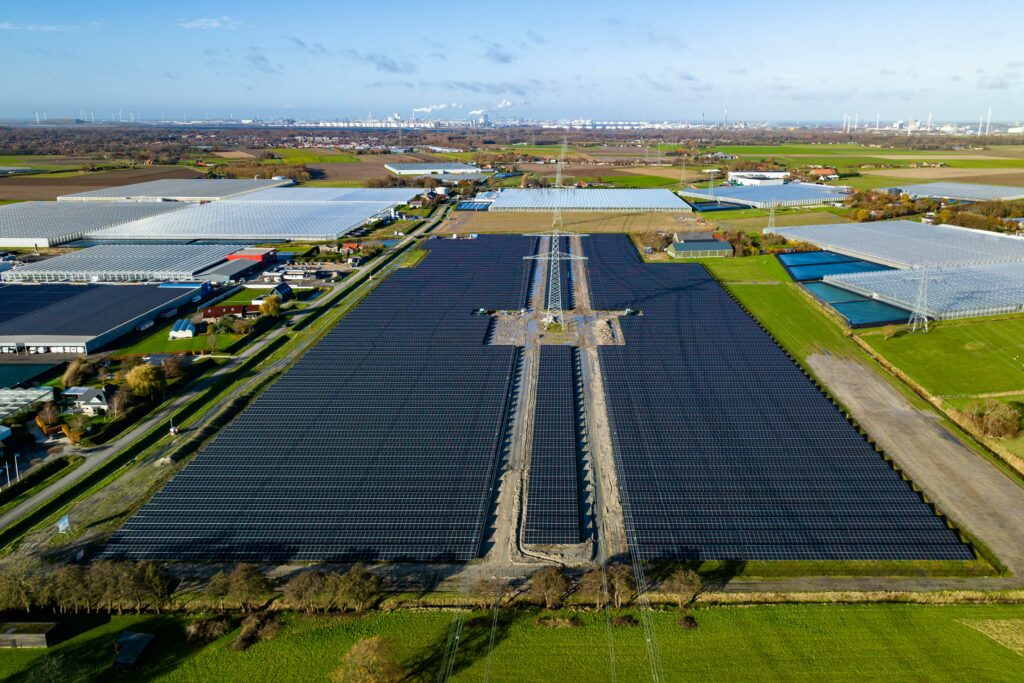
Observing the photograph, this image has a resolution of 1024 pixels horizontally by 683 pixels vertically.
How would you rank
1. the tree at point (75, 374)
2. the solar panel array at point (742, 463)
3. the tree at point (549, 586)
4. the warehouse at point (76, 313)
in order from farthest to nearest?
1. the warehouse at point (76, 313)
2. the tree at point (75, 374)
3. the solar panel array at point (742, 463)
4. the tree at point (549, 586)

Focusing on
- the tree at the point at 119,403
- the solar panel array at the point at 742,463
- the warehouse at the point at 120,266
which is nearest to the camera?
the solar panel array at the point at 742,463

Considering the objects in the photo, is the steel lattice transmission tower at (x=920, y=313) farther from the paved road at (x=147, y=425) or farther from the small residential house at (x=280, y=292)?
the small residential house at (x=280, y=292)

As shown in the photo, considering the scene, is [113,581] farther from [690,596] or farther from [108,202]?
[108,202]

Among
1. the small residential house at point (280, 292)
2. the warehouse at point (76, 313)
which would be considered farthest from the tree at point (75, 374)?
the small residential house at point (280, 292)

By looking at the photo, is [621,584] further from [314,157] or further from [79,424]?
[314,157]

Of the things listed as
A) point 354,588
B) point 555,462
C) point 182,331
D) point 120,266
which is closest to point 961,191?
point 555,462

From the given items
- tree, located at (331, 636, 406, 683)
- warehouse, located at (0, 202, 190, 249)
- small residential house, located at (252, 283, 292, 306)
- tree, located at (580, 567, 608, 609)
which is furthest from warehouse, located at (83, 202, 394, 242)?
tree, located at (331, 636, 406, 683)

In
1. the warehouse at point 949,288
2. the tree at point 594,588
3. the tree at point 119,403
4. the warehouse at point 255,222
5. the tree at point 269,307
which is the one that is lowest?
the tree at point 594,588
